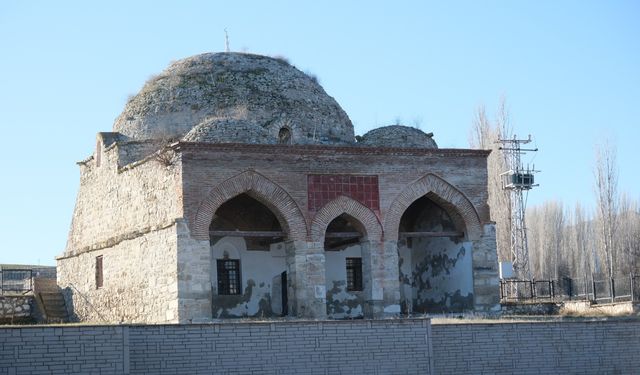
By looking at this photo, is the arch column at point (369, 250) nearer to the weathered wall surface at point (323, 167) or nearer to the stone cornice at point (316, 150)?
the weathered wall surface at point (323, 167)

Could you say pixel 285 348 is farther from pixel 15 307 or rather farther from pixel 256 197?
pixel 15 307

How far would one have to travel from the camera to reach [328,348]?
14828mm

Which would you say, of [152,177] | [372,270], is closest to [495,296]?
[372,270]

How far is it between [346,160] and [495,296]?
504 cm

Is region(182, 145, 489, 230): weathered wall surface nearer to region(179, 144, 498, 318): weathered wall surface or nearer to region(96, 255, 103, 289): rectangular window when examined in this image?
region(179, 144, 498, 318): weathered wall surface

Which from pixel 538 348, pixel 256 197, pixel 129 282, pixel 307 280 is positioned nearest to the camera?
pixel 538 348

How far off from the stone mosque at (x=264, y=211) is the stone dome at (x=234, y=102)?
44 mm

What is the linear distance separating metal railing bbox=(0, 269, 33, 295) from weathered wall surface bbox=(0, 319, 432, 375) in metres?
16.0

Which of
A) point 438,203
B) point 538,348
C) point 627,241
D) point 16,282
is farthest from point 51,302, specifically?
point 627,241

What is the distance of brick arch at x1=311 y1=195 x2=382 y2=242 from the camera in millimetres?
23047

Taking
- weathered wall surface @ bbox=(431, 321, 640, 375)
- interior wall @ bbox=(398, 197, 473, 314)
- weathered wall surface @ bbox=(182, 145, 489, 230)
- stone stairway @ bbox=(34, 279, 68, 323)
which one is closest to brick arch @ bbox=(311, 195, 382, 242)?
weathered wall surface @ bbox=(182, 145, 489, 230)

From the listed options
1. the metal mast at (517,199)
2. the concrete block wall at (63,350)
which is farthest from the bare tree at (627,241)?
the concrete block wall at (63,350)

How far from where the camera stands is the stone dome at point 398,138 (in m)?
26.0

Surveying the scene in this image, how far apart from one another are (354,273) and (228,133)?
5.19 m
